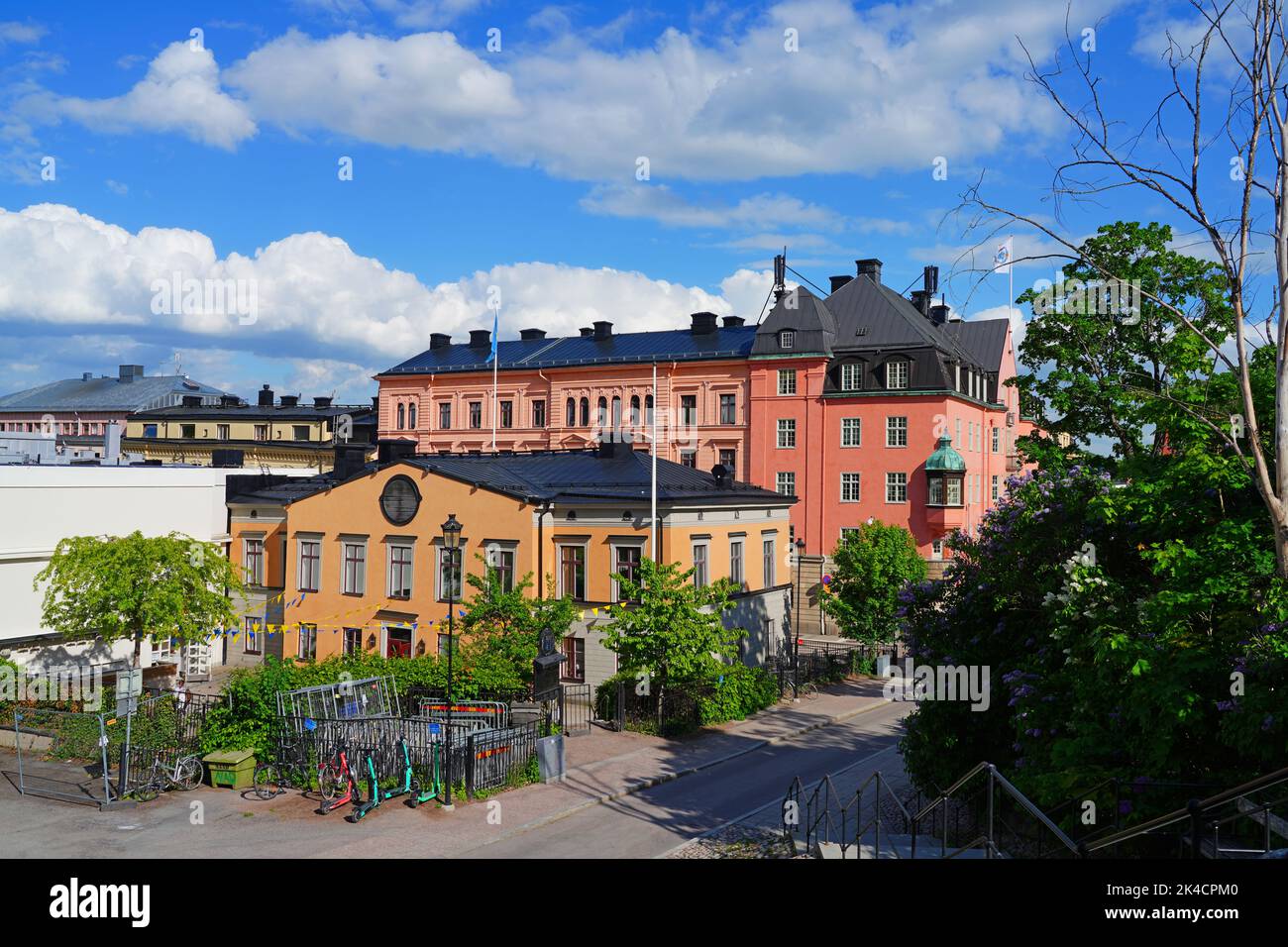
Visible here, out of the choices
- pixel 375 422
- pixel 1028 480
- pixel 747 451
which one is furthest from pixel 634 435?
pixel 1028 480

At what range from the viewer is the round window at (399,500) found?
112 ft

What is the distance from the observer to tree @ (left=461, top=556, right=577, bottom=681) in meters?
26.8

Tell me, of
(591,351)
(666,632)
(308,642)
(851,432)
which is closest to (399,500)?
(308,642)

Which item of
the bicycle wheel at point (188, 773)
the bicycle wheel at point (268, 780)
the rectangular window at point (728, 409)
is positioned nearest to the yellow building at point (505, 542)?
the bicycle wheel at point (268, 780)

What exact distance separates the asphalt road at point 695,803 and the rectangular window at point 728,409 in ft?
98.6

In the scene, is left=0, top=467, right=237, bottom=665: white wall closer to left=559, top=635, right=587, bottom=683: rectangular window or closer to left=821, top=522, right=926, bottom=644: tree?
left=559, top=635, right=587, bottom=683: rectangular window

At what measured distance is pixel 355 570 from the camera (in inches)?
1396

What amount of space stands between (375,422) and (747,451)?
30384mm

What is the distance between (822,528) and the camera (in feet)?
176

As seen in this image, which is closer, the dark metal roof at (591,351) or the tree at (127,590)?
the tree at (127,590)

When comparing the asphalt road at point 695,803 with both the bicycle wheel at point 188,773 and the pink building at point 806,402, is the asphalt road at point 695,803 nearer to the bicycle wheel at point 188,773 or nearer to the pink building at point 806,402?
the bicycle wheel at point 188,773

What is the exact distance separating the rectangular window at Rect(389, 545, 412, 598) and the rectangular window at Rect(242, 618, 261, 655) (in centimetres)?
790

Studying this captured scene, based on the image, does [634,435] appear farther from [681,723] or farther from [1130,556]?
[1130,556]

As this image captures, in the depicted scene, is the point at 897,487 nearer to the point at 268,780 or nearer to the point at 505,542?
the point at 505,542
